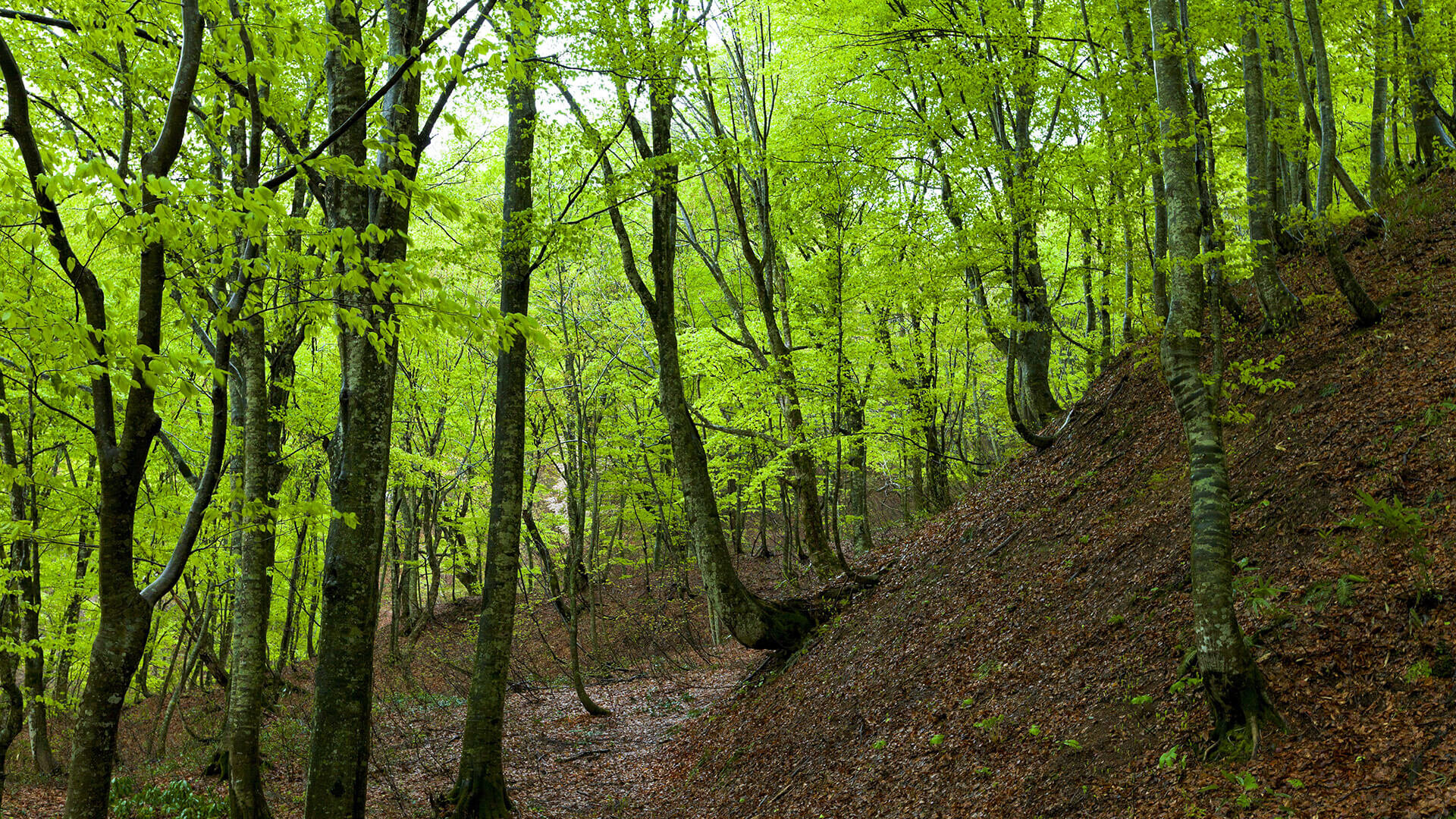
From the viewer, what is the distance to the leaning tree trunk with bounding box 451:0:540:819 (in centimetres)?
768

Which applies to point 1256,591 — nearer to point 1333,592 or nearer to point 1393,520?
point 1333,592

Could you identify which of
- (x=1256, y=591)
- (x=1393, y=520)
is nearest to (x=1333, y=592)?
(x=1256, y=591)

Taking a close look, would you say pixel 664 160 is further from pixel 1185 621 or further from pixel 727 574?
pixel 1185 621

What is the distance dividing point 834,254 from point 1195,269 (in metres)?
8.76

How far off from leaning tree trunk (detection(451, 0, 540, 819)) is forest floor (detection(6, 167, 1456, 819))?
2.80 feet

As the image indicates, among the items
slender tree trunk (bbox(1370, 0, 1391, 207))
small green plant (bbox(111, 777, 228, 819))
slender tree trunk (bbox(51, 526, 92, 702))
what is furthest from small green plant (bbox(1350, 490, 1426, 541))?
slender tree trunk (bbox(51, 526, 92, 702))

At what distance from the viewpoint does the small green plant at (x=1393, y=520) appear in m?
4.21

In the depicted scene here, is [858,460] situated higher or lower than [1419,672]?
higher

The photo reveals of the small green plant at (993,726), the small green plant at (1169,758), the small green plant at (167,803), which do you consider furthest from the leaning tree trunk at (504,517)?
the small green plant at (1169,758)

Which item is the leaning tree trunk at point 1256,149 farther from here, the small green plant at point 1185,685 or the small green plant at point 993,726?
the small green plant at point 993,726

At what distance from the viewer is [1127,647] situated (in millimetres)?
5375

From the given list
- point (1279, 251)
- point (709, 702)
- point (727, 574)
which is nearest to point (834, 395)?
point (727, 574)

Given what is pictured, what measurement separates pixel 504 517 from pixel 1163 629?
6153mm

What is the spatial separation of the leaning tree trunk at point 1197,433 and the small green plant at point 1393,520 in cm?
96
